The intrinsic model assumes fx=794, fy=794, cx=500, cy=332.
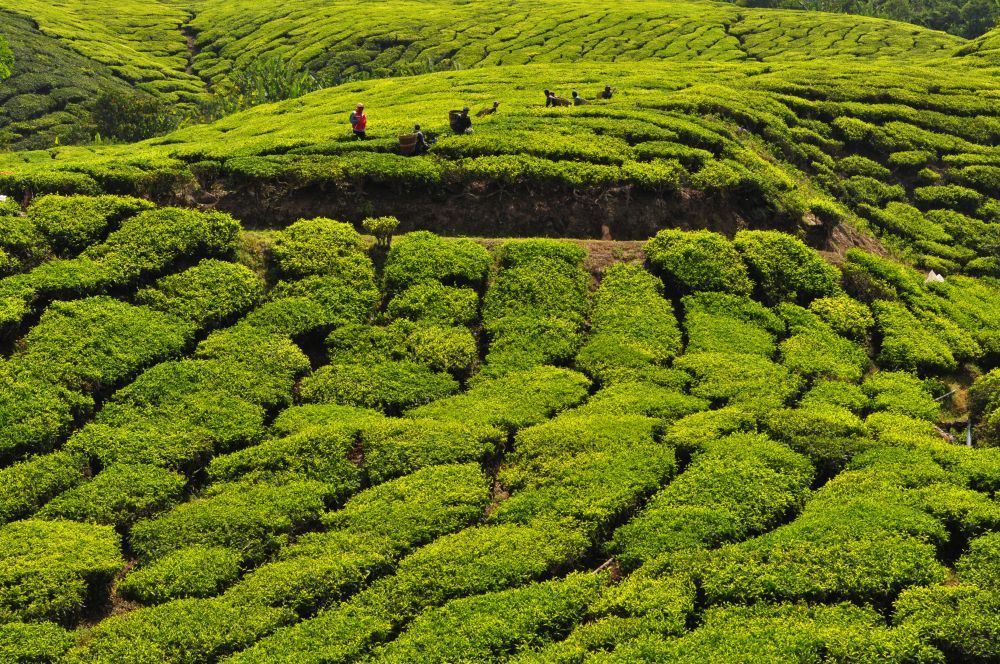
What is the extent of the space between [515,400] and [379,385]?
323 cm

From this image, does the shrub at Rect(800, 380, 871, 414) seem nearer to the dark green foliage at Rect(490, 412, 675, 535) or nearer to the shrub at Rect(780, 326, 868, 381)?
the shrub at Rect(780, 326, 868, 381)

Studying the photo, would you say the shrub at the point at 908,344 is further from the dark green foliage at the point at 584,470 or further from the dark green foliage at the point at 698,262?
the dark green foliage at the point at 584,470

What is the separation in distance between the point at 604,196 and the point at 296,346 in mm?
11239

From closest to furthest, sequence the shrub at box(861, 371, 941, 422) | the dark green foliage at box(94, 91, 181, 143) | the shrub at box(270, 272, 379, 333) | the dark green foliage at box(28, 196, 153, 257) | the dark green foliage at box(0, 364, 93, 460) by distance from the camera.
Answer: the dark green foliage at box(0, 364, 93, 460) → the shrub at box(861, 371, 941, 422) → the shrub at box(270, 272, 379, 333) → the dark green foliage at box(28, 196, 153, 257) → the dark green foliage at box(94, 91, 181, 143)

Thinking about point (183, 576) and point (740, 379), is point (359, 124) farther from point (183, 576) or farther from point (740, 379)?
point (183, 576)

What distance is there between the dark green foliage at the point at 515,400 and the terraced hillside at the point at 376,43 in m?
50.8

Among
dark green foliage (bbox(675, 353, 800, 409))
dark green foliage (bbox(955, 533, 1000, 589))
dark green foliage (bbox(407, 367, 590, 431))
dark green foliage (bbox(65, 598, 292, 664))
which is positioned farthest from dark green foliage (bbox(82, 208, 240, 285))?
dark green foliage (bbox(955, 533, 1000, 589))

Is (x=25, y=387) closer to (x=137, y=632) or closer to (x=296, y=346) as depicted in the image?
(x=296, y=346)

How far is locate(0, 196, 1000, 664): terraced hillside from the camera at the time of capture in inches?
508

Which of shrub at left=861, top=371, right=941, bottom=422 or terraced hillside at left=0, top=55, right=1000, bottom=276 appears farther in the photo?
terraced hillside at left=0, top=55, right=1000, bottom=276

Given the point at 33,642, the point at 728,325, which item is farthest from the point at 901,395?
the point at 33,642

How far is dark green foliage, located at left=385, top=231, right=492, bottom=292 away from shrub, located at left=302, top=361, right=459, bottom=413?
10.5ft

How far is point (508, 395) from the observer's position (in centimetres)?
1845

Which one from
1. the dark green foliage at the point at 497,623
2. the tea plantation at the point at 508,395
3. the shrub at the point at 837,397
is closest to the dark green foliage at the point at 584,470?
the tea plantation at the point at 508,395
